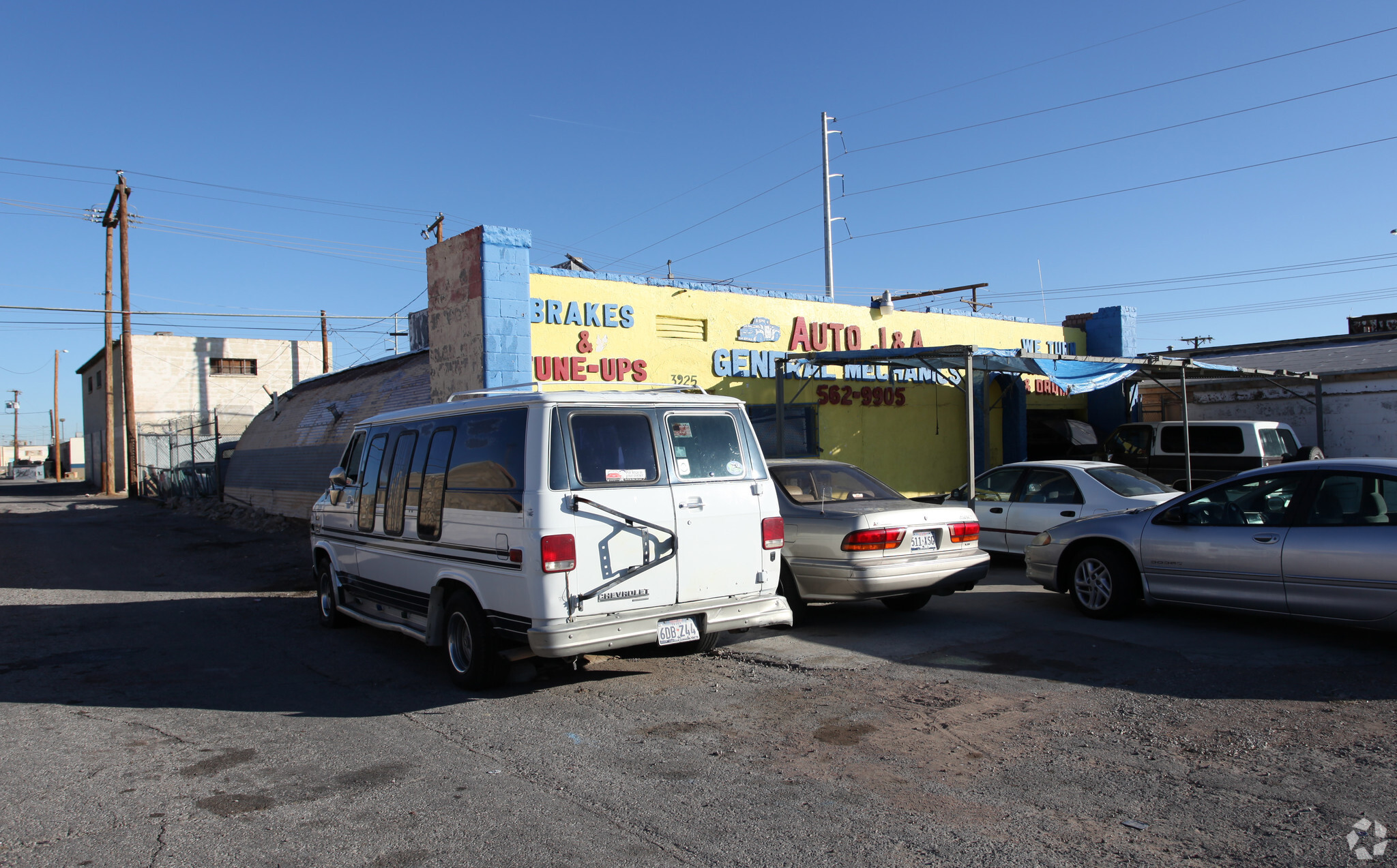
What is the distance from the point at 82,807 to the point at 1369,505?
8356 millimetres

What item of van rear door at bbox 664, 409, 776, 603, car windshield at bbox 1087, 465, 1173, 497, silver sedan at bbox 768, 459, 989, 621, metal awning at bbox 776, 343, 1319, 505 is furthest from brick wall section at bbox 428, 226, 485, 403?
car windshield at bbox 1087, 465, 1173, 497

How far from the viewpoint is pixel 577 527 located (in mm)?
5906

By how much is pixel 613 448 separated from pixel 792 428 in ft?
34.7

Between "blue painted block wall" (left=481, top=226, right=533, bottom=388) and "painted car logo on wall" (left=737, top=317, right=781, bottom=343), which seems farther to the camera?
"painted car logo on wall" (left=737, top=317, right=781, bottom=343)

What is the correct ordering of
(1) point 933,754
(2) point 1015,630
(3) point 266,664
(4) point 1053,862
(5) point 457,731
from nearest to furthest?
(4) point 1053,862 < (1) point 933,754 < (5) point 457,731 < (3) point 266,664 < (2) point 1015,630

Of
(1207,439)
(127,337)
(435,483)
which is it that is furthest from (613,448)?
(127,337)

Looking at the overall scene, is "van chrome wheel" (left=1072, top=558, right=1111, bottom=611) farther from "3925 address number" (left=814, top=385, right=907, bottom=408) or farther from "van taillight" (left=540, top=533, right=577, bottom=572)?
"3925 address number" (left=814, top=385, right=907, bottom=408)

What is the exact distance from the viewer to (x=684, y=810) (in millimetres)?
4238

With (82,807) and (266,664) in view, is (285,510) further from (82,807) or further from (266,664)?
(82,807)

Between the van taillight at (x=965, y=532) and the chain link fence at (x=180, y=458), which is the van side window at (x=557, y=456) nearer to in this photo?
the van taillight at (x=965, y=532)

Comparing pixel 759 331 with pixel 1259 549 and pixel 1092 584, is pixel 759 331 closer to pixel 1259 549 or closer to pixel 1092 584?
pixel 1092 584

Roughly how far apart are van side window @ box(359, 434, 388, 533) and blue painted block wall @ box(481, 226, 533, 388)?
4570 mm

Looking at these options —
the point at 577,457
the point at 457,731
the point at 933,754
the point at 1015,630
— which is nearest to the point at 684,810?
the point at 933,754

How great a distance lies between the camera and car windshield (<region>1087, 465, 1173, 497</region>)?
10539 millimetres
